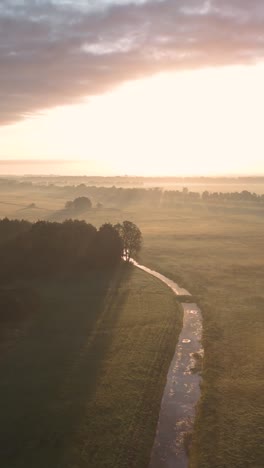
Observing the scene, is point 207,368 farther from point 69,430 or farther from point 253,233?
point 253,233

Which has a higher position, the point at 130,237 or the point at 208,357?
the point at 130,237

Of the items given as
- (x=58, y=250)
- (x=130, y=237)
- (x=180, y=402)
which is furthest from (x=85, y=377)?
(x=130, y=237)

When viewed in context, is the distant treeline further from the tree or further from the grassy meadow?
the grassy meadow

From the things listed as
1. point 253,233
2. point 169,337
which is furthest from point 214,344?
point 253,233

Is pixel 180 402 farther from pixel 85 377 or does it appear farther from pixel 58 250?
pixel 58 250

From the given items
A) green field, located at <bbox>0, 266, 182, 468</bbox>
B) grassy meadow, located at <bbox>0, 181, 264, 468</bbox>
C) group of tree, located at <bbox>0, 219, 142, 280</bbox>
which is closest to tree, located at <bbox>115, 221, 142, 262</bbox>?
group of tree, located at <bbox>0, 219, 142, 280</bbox>

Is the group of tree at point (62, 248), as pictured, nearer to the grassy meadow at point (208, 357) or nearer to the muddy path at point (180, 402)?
the grassy meadow at point (208, 357)

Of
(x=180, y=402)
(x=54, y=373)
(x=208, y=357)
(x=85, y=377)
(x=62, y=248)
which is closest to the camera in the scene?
(x=180, y=402)
